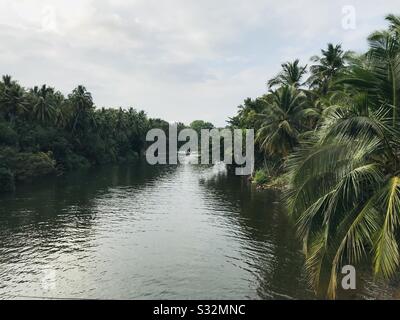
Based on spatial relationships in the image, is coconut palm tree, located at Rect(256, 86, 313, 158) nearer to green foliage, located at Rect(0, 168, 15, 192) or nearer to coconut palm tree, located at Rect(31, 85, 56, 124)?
green foliage, located at Rect(0, 168, 15, 192)

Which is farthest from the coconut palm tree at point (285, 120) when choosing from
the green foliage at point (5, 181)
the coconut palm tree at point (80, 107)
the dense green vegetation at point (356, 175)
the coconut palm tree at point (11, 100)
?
the coconut palm tree at point (80, 107)

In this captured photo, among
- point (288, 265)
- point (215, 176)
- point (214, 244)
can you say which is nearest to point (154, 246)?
point (214, 244)

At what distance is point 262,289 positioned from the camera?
18547 mm

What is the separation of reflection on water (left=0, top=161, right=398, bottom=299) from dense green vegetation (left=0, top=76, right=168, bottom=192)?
16.6 metres

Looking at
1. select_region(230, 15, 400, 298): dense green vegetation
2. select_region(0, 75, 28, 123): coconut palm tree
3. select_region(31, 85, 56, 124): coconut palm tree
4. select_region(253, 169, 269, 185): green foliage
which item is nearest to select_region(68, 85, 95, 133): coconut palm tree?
select_region(31, 85, 56, 124): coconut palm tree

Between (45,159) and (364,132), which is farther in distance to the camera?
(45,159)

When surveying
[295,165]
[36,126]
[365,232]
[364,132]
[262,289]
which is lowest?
[262,289]

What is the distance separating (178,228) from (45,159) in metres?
44.4

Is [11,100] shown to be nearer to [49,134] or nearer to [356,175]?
[49,134]

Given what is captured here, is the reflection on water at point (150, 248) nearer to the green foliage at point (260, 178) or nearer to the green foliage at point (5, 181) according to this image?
the green foliage at point (5, 181)

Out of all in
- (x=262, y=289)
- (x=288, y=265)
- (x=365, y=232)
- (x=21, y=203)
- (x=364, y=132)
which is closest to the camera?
(x=365, y=232)

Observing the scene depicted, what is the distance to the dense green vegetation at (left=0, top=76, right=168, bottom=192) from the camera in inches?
2359
